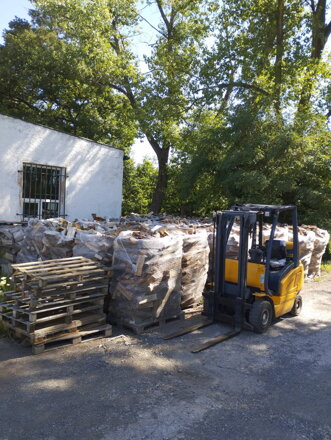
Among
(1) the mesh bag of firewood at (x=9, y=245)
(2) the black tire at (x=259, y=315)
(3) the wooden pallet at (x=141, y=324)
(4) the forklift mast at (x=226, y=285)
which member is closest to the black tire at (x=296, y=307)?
(2) the black tire at (x=259, y=315)

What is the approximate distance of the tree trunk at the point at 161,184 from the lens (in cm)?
1934

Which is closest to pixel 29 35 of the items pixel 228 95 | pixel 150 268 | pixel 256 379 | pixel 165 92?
pixel 165 92

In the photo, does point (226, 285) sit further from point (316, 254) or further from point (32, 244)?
point (316, 254)

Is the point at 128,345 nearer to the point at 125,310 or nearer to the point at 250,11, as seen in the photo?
the point at 125,310

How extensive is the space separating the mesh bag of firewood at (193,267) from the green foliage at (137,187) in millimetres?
15339

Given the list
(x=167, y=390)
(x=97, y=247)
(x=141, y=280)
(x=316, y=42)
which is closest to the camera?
(x=167, y=390)

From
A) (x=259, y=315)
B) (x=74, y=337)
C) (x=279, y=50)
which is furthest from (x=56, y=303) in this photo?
(x=279, y=50)

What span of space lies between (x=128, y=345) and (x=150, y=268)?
1144 millimetres

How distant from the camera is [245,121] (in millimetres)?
14070

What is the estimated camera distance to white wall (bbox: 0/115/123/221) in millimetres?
10109

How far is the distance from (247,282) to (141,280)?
1979mm

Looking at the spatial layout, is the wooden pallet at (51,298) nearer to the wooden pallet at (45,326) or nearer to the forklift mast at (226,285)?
the wooden pallet at (45,326)

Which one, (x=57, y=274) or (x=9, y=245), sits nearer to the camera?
(x=57, y=274)

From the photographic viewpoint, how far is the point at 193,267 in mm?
6918
